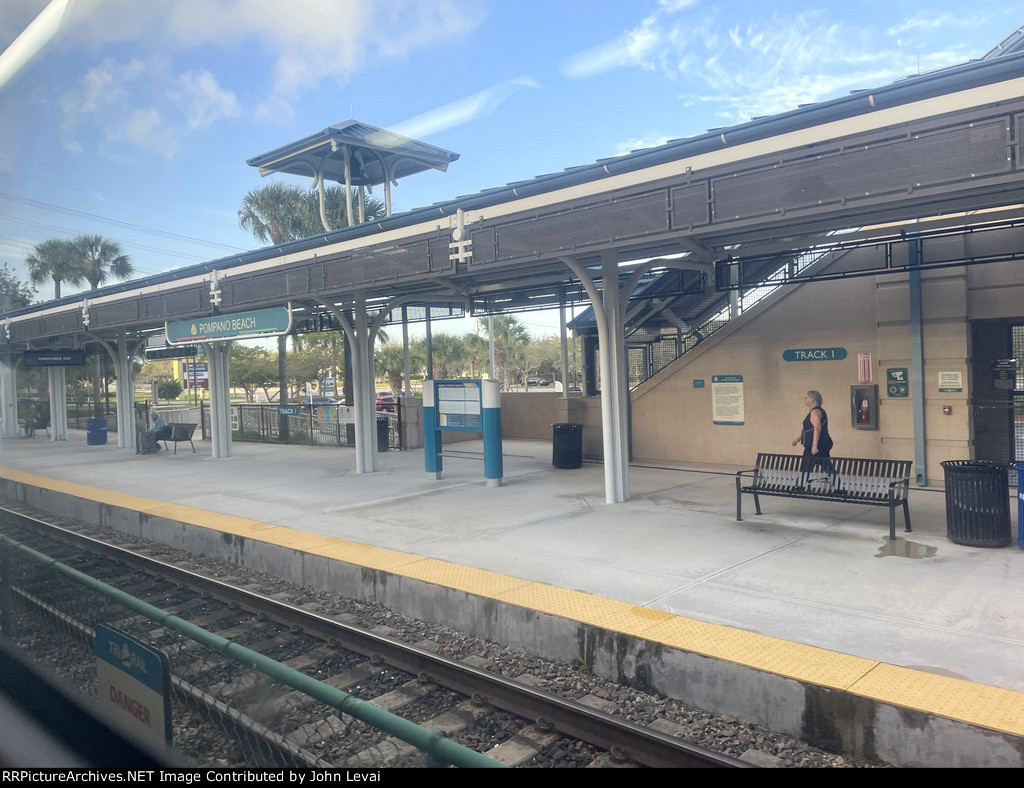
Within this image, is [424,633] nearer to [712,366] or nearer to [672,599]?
[672,599]

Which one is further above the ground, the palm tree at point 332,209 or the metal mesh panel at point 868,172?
the palm tree at point 332,209

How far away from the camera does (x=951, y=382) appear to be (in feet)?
34.7

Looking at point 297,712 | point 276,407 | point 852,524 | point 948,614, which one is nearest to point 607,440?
point 852,524

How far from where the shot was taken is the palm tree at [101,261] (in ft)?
111

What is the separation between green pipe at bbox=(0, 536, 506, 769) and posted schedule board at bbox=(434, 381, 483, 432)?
28.8 ft

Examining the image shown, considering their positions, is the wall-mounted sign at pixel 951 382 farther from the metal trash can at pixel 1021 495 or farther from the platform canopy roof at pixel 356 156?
the platform canopy roof at pixel 356 156

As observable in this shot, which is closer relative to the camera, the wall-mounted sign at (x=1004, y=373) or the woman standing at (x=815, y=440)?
the woman standing at (x=815, y=440)

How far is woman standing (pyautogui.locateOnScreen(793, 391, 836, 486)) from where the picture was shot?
348 inches

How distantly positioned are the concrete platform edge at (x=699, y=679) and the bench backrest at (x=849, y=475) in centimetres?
422

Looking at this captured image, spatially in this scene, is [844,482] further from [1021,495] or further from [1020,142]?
[1020,142]

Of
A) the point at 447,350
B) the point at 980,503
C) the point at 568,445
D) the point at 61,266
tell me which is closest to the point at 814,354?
the point at 568,445

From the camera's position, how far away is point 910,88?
6281mm

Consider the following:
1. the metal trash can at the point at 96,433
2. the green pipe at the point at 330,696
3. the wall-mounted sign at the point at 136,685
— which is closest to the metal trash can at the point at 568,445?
the green pipe at the point at 330,696

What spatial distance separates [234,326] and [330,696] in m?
12.0
